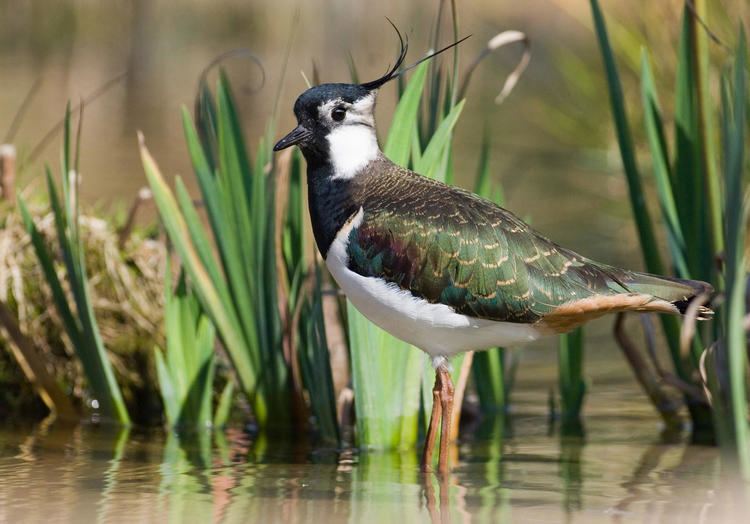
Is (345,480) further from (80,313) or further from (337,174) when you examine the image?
(80,313)

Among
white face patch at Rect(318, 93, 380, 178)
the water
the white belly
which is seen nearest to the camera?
the water

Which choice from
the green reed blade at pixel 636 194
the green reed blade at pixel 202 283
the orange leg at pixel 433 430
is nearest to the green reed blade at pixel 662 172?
the green reed blade at pixel 636 194

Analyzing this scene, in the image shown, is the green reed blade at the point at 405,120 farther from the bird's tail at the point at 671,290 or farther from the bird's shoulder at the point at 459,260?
the bird's tail at the point at 671,290

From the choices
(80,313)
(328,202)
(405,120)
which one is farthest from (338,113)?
(80,313)

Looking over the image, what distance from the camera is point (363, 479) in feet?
13.7

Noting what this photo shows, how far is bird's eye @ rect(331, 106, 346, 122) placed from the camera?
13.6ft

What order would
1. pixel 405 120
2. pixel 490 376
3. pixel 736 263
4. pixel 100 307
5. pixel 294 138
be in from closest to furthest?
pixel 736 263, pixel 294 138, pixel 405 120, pixel 490 376, pixel 100 307

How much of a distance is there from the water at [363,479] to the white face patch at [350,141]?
3.54 feet

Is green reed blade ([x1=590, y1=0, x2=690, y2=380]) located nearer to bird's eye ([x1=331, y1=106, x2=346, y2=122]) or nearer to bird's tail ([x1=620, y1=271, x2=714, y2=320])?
bird's tail ([x1=620, y1=271, x2=714, y2=320])

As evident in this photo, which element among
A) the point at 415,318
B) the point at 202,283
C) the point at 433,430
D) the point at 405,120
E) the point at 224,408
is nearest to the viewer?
the point at 415,318

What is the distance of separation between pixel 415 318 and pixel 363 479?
0.63 meters

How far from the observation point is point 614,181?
36.9 ft

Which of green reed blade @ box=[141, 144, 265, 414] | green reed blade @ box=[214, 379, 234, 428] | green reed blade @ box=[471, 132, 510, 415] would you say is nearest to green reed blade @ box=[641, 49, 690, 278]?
green reed blade @ box=[471, 132, 510, 415]

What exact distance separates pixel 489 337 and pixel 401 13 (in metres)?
12.5
